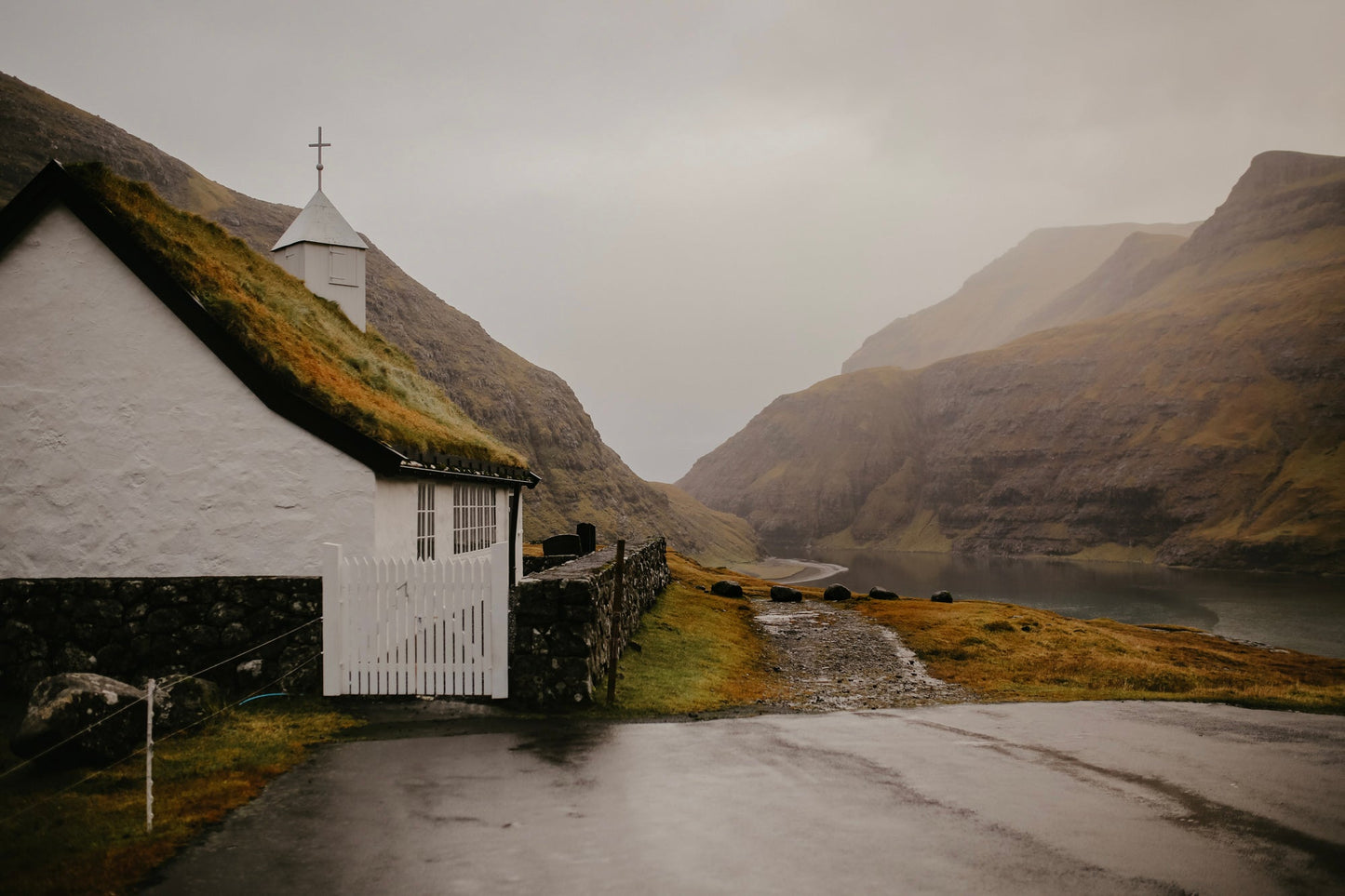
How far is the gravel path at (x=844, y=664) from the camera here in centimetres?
1670

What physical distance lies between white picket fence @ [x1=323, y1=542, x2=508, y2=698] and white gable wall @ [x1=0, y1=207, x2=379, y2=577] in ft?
4.29

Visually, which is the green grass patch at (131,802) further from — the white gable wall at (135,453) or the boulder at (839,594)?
the boulder at (839,594)

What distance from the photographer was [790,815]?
880 centimetres

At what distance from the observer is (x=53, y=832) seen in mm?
8117

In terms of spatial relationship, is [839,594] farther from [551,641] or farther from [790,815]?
[790,815]

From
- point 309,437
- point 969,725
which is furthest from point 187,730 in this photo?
point 969,725

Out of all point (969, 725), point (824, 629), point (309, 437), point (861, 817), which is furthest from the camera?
point (824, 629)

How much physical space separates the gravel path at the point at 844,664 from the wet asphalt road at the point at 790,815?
354 cm

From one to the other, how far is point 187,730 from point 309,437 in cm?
494

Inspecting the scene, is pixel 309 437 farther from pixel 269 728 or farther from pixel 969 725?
pixel 969 725

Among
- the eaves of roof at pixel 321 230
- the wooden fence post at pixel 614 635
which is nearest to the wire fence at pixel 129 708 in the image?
the wooden fence post at pixel 614 635

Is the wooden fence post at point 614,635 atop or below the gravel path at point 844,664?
atop

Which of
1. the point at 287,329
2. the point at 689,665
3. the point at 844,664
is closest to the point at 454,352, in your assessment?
the point at 287,329

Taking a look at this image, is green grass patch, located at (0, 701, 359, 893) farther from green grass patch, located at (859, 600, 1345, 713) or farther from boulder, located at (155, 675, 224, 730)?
green grass patch, located at (859, 600, 1345, 713)
